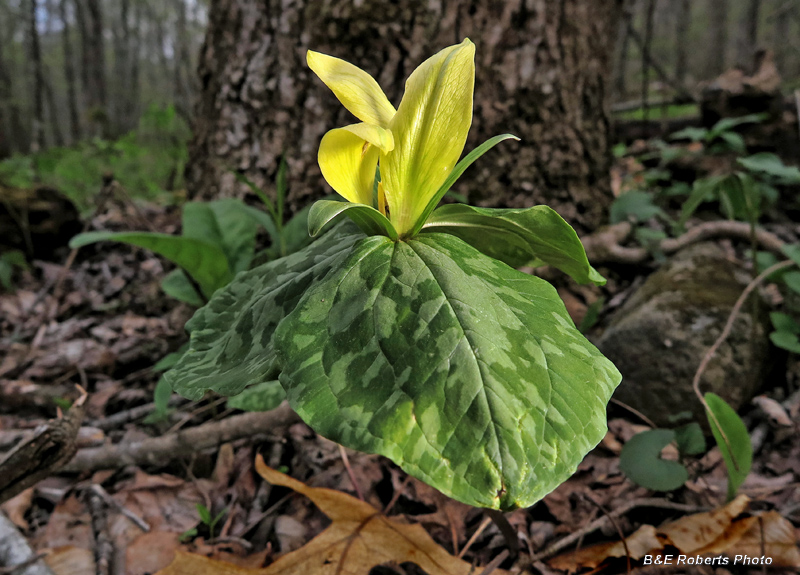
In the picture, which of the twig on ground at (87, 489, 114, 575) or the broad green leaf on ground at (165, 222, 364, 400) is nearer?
the broad green leaf on ground at (165, 222, 364, 400)

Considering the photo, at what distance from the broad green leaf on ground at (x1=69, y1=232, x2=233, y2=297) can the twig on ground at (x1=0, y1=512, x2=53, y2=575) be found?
776 millimetres

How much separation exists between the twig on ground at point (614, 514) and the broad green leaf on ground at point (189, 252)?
1.31 meters

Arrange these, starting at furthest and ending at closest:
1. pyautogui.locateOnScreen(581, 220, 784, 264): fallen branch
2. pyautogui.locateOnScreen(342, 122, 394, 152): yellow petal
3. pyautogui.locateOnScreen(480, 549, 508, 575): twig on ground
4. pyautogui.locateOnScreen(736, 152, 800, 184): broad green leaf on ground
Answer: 1. pyautogui.locateOnScreen(581, 220, 784, 264): fallen branch
2. pyautogui.locateOnScreen(736, 152, 800, 184): broad green leaf on ground
3. pyautogui.locateOnScreen(480, 549, 508, 575): twig on ground
4. pyautogui.locateOnScreen(342, 122, 394, 152): yellow petal

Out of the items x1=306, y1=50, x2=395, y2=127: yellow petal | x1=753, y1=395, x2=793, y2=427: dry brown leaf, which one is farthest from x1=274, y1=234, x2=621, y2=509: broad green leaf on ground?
x1=753, y1=395, x2=793, y2=427: dry brown leaf

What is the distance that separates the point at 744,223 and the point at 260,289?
2277 millimetres

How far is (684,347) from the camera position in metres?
1.55

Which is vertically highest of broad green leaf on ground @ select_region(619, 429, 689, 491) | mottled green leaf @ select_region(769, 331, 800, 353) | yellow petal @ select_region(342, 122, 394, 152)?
yellow petal @ select_region(342, 122, 394, 152)

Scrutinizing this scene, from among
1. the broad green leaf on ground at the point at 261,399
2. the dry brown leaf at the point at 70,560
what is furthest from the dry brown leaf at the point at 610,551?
the dry brown leaf at the point at 70,560

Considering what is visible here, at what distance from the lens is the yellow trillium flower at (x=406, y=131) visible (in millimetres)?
769

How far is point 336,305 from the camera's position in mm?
752

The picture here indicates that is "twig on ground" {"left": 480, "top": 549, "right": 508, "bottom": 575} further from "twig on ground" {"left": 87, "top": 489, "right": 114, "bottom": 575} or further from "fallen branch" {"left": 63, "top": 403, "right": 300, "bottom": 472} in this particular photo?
"twig on ground" {"left": 87, "top": 489, "right": 114, "bottom": 575}

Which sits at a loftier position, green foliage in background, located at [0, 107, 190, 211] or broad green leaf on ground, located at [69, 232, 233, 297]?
green foliage in background, located at [0, 107, 190, 211]

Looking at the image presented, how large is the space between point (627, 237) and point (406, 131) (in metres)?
1.90

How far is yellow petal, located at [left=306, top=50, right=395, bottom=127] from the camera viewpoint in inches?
30.7
